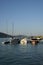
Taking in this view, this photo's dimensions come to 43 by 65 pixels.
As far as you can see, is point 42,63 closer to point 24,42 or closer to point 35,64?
point 35,64

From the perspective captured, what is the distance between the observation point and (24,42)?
106750 millimetres

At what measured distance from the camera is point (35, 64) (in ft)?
108

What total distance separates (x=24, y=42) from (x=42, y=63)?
72938 mm

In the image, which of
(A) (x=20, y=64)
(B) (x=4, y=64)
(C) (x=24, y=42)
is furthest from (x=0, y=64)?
(C) (x=24, y=42)

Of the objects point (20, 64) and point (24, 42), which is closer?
point (20, 64)

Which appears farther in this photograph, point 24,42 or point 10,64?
point 24,42

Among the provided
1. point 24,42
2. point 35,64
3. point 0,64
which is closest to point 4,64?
point 0,64

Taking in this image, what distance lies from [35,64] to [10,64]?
4.58 m

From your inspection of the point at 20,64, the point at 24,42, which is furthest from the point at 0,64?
the point at 24,42

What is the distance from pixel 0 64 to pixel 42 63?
25.7 feet

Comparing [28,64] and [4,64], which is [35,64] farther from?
[4,64]

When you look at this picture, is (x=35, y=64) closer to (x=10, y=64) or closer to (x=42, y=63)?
(x=42, y=63)

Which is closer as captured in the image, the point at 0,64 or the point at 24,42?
the point at 0,64

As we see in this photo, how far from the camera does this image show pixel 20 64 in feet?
108
